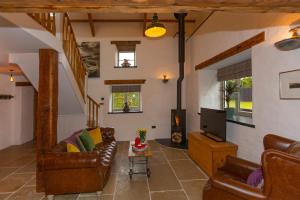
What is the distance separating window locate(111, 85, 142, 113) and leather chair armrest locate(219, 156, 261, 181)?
4.52 metres

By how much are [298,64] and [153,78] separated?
489cm

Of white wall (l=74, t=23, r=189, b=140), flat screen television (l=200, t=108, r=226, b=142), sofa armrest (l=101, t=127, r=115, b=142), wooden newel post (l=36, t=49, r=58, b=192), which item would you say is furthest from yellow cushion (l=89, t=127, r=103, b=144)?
flat screen television (l=200, t=108, r=226, b=142)

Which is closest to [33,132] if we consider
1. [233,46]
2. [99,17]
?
[99,17]

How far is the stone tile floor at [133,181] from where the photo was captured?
9.57 feet

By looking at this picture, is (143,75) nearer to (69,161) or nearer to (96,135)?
(96,135)

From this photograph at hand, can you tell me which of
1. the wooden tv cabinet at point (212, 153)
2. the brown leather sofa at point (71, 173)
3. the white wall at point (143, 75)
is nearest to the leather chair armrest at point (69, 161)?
the brown leather sofa at point (71, 173)

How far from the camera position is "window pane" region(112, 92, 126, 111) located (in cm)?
694

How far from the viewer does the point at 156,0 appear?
1.53 meters

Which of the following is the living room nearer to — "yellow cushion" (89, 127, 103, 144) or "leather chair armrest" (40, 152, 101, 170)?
"leather chair armrest" (40, 152, 101, 170)

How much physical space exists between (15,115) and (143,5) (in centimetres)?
627

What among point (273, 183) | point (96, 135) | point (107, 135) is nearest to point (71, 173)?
point (96, 135)

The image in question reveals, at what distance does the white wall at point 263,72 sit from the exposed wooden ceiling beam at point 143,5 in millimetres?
1038

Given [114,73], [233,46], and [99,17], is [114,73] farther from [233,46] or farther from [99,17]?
[233,46]

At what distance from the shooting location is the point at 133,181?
11.2ft
